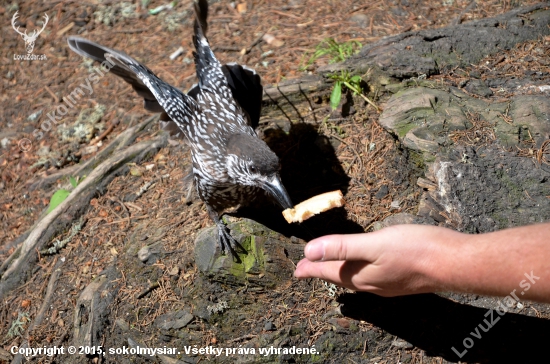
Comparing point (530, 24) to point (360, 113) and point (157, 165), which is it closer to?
point (360, 113)

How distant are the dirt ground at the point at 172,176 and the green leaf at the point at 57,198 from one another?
299 millimetres

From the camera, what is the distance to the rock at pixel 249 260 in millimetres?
4195

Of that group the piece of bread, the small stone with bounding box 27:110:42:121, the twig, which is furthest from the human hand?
the small stone with bounding box 27:110:42:121

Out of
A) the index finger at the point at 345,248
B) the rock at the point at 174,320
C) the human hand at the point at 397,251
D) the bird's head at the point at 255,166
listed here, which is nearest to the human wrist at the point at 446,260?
the human hand at the point at 397,251

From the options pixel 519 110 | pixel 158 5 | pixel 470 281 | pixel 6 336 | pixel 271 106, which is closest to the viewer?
pixel 470 281

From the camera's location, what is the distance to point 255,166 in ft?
13.6

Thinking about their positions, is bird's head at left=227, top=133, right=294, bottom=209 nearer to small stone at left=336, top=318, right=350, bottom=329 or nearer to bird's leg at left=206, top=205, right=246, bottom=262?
bird's leg at left=206, top=205, right=246, bottom=262

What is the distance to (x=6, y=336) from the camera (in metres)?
5.20

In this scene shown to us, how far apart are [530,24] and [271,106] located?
3.16 metres

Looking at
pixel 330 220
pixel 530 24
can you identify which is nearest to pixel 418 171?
pixel 330 220

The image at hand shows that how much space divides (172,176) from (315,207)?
8.44ft

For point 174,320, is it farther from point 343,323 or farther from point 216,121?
point 216,121

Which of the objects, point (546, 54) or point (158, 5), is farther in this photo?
point (158, 5)

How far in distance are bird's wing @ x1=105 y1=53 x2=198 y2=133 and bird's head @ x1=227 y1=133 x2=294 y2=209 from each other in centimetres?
79
